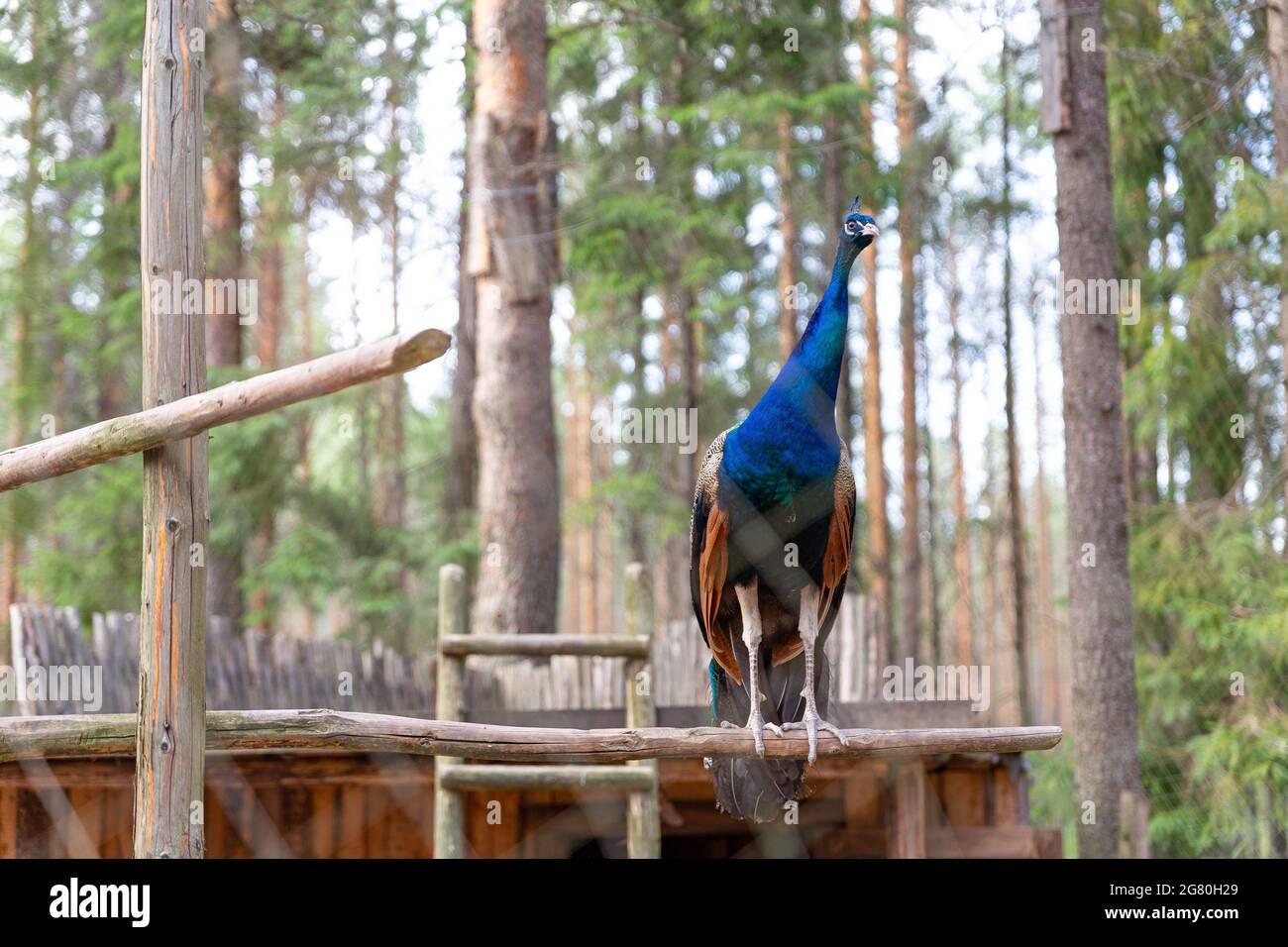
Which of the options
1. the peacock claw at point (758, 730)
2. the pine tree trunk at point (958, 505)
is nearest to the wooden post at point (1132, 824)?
the peacock claw at point (758, 730)

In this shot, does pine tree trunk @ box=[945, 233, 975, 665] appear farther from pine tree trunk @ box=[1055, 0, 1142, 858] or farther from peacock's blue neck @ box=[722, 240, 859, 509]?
peacock's blue neck @ box=[722, 240, 859, 509]

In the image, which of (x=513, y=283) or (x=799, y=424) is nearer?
(x=799, y=424)

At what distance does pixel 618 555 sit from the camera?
1238 inches

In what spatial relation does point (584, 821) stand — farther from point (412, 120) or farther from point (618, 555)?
point (618, 555)

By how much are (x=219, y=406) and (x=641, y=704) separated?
320 centimetres

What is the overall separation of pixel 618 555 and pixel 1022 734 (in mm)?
27182

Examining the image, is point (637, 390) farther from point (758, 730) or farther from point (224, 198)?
point (758, 730)

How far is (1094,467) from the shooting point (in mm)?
7613

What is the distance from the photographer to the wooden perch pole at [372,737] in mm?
3656

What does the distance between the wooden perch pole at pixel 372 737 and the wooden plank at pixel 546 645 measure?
2.02 metres

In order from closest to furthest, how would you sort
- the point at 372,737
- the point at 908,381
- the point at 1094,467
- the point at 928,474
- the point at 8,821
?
the point at 372,737, the point at 8,821, the point at 1094,467, the point at 908,381, the point at 928,474

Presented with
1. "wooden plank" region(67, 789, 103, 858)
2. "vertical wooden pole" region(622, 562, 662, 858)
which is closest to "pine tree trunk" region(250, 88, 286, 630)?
"wooden plank" region(67, 789, 103, 858)

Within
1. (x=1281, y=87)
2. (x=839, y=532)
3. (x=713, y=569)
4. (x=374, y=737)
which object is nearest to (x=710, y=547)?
(x=713, y=569)

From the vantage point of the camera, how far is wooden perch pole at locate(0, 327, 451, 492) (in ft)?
10.4
